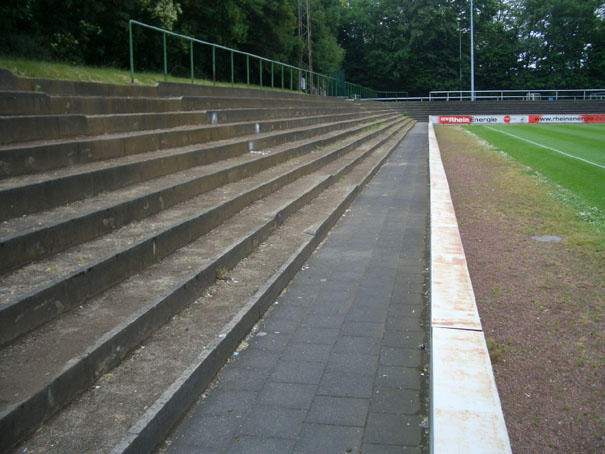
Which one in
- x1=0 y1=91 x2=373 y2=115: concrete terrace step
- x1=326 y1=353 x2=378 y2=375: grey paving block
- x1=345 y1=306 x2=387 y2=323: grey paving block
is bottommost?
x1=326 y1=353 x2=378 y2=375: grey paving block

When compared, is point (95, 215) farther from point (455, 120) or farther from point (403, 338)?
point (455, 120)

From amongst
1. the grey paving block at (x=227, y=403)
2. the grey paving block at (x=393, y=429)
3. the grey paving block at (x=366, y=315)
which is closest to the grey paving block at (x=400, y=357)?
the grey paving block at (x=366, y=315)

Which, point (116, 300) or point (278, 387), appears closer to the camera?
point (278, 387)

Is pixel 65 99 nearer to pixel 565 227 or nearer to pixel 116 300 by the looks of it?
pixel 116 300

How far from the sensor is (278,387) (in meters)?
3.83

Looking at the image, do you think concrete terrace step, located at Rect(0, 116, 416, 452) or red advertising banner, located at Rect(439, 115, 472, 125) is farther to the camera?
red advertising banner, located at Rect(439, 115, 472, 125)

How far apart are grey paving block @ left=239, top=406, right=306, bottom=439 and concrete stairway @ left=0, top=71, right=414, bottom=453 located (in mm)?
420

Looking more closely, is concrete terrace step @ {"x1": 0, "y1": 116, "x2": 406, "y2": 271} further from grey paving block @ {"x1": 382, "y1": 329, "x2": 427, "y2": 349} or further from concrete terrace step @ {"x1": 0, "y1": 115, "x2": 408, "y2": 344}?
grey paving block @ {"x1": 382, "y1": 329, "x2": 427, "y2": 349}

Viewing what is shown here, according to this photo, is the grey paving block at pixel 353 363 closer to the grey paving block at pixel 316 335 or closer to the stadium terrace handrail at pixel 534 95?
the grey paving block at pixel 316 335

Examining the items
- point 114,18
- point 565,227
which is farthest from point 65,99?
point 114,18

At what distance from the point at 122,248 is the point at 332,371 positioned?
200 centimetres

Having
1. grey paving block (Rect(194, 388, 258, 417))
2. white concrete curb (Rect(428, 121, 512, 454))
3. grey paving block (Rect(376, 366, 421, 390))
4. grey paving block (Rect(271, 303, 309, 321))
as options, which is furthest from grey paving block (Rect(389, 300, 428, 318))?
grey paving block (Rect(194, 388, 258, 417))

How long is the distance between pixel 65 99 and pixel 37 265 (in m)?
3.40

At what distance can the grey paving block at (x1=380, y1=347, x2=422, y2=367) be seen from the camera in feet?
13.7
